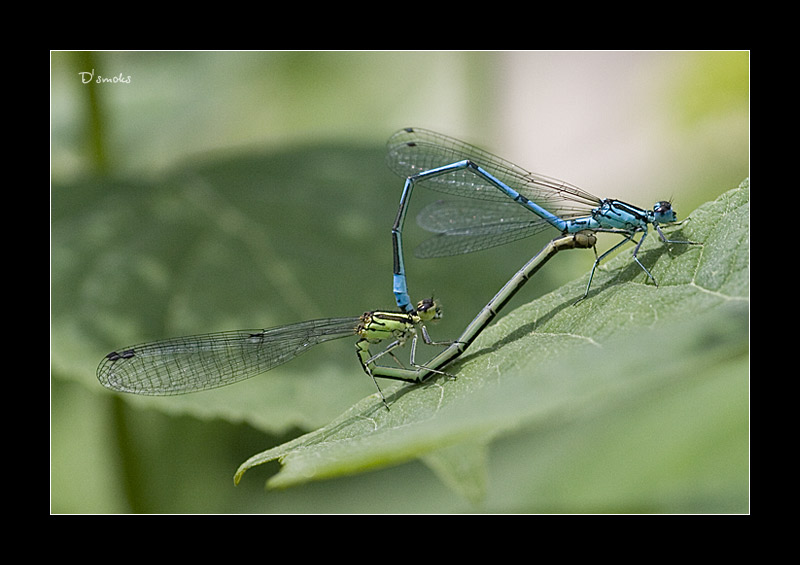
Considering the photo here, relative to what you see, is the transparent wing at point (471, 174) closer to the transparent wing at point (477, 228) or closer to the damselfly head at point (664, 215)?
the transparent wing at point (477, 228)

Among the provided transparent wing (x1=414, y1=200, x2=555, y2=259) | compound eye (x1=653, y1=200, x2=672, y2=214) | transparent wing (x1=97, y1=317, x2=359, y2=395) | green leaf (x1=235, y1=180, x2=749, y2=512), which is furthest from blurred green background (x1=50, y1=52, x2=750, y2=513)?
compound eye (x1=653, y1=200, x2=672, y2=214)

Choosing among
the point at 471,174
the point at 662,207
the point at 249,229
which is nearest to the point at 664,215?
the point at 662,207

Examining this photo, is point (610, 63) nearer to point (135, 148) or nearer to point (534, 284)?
point (534, 284)

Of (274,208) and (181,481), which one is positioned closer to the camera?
(181,481)

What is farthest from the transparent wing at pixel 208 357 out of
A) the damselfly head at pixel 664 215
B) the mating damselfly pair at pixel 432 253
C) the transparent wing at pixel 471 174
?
the damselfly head at pixel 664 215

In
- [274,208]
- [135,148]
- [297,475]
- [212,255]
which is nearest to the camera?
[297,475]

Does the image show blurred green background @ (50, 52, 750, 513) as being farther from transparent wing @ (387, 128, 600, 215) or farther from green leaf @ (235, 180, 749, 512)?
green leaf @ (235, 180, 749, 512)

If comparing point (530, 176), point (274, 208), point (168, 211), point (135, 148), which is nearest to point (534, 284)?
point (530, 176)
